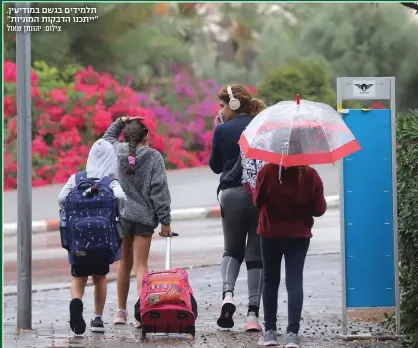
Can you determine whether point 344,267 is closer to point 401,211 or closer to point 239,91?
point 401,211

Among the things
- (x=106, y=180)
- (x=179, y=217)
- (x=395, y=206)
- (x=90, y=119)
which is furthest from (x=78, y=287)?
(x=90, y=119)

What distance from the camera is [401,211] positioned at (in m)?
8.43

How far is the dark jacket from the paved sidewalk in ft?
4.10

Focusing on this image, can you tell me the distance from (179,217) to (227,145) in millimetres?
11498

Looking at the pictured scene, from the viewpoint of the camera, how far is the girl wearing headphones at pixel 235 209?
8.96 m

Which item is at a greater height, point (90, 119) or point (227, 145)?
point (90, 119)

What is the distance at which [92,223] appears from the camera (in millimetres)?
8312

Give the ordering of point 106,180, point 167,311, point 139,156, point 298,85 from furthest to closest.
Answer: point 298,85, point 139,156, point 106,180, point 167,311

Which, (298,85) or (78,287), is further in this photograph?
(298,85)

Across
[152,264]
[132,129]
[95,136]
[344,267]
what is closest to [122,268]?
[132,129]

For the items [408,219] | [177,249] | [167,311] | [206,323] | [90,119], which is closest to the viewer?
[408,219]

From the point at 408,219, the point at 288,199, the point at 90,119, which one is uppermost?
the point at 90,119

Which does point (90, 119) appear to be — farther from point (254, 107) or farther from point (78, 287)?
point (78, 287)

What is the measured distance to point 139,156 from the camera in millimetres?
9008
